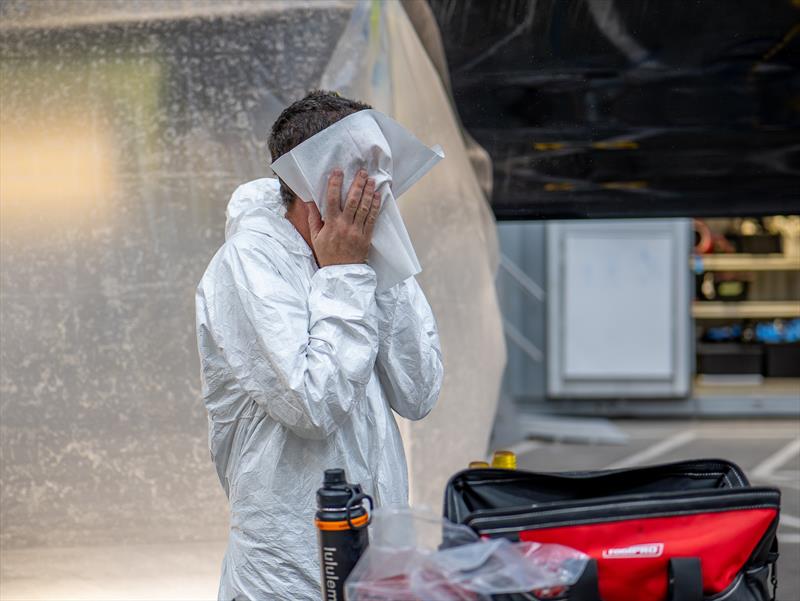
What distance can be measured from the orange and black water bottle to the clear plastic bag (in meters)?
0.05

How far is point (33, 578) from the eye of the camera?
9.28 ft

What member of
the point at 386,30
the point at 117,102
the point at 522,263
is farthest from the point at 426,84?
the point at 522,263

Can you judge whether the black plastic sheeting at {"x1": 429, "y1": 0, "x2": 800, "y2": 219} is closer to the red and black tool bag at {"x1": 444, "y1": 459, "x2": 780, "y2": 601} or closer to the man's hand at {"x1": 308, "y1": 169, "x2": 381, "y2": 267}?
the man's hand at {"x1": 308, "y1": 169, "x2": 381, "y2": 267}

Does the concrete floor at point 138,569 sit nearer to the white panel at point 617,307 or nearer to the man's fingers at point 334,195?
the man's fingers at point 334,195

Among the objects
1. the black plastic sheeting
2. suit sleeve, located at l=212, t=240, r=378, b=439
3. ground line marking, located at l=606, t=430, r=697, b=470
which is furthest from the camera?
ground line marking, located at l=606, t=430, r=697, b=470

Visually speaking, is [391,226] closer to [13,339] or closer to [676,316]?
[13,339]

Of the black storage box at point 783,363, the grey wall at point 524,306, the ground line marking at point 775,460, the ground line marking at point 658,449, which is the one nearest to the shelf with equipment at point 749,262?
the black storage box at point 783,363

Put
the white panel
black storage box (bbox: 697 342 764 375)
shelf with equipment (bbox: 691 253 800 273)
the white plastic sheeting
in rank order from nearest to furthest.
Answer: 1. the white plastic sheeting
2. the white panel
3. black storage box (bbox: 697 342 764 375)
4. shelf with equipment (bbox: 691 253 800 273)

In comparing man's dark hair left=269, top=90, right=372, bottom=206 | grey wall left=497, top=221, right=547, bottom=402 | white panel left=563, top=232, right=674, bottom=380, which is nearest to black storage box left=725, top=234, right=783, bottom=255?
white panel left=563, top=232, right=674, bottom=380

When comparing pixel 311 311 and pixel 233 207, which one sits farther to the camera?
pixel 233 207

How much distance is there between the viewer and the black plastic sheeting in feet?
9.54

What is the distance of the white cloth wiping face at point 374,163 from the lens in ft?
4.30

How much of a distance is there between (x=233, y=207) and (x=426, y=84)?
1468 millimetres

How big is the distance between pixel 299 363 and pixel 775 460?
5.28m
